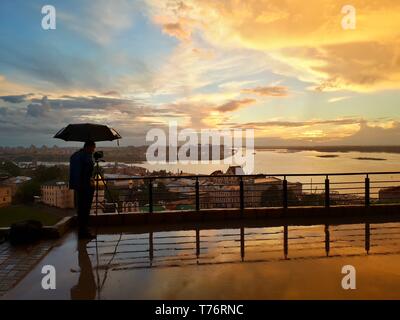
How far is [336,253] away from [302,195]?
418cm

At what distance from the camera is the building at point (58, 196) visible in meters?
9.98

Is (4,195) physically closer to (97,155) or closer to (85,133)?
(97,155)

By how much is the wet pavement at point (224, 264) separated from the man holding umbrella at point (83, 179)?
0.47 meters

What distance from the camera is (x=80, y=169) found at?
6.87 meters

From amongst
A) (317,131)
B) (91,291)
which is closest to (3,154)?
(91,291)

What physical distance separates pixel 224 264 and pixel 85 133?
3.74 m

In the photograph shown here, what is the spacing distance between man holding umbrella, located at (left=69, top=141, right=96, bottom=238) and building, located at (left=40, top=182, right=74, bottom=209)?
8.53 feet

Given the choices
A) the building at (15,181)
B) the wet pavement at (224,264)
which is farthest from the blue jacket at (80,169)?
the building at (15,181)

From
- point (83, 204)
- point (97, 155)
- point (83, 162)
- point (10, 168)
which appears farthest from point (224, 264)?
point (10, 168)

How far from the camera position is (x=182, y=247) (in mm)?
6520

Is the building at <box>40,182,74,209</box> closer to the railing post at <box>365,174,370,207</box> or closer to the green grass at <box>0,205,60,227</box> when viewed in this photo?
the green grass at <box>0,205,60,227</box>

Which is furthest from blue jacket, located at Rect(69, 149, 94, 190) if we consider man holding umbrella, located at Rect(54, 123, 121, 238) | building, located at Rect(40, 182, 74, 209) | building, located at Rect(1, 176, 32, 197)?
building, located at Rect(1, 176, 32, 197)

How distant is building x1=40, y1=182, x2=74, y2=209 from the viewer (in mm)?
9977
